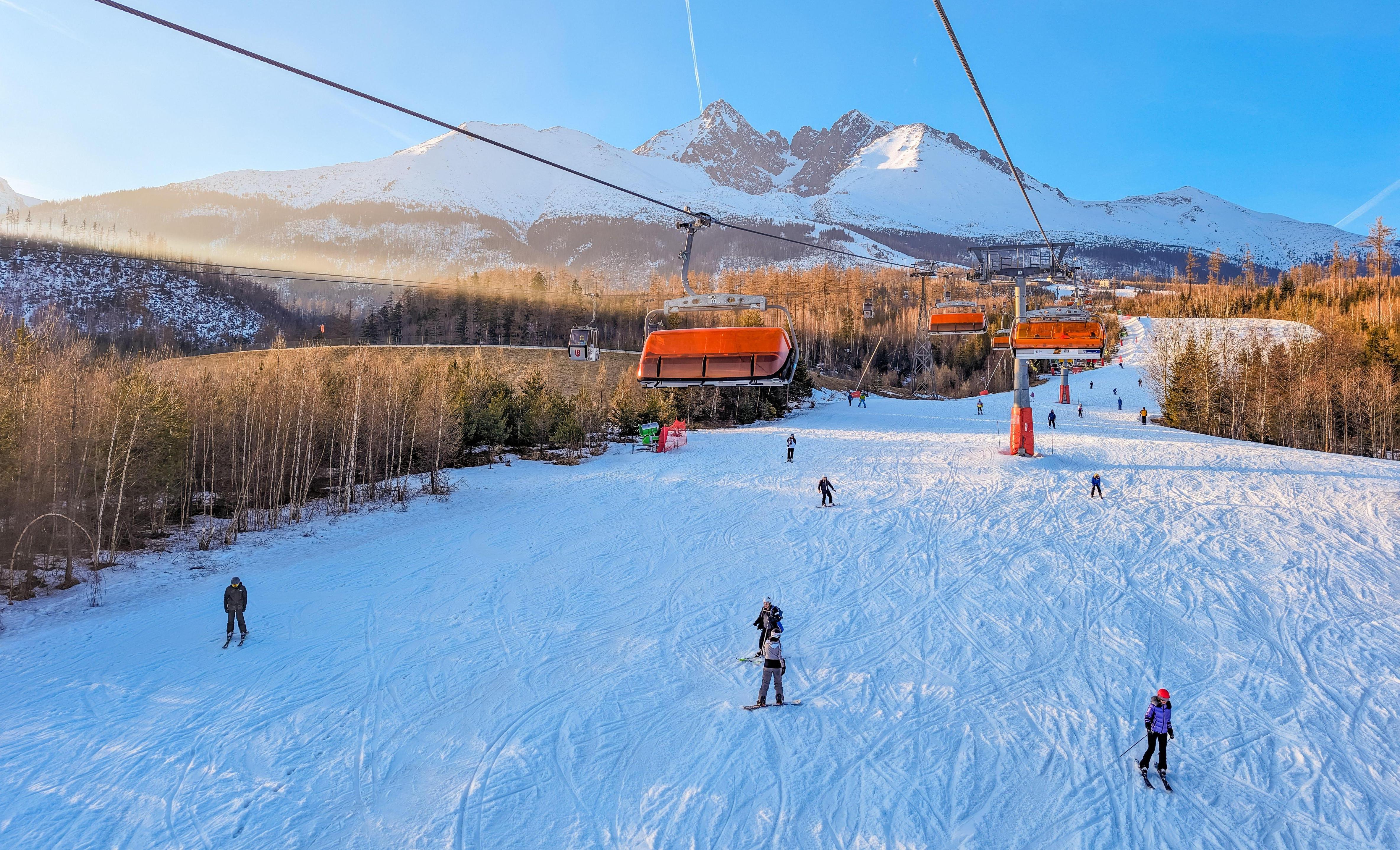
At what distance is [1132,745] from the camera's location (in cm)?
951

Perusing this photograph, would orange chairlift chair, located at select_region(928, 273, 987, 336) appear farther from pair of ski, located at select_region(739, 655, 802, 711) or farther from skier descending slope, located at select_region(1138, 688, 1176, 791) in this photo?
pair of ski, located at select_region(739, 655, 802, 711)

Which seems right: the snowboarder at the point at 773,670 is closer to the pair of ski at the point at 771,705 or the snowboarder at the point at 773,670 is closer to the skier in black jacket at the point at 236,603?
the pair of ski at the point at 771,705

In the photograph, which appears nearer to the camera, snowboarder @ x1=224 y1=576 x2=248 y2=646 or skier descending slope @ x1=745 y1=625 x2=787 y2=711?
skier descending slope @ x1=745 y1=625 x2=787 y2=711

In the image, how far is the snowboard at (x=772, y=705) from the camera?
33.2ft

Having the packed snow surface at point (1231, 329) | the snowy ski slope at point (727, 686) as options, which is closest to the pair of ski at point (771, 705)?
the snowy ski slope at point (727, 686)

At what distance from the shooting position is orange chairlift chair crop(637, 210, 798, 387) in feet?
39.0

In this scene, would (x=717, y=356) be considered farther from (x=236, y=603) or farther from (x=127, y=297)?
(x=127, y=297)

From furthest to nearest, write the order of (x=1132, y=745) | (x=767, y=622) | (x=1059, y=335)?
(x=1059, y=335) < (x=767, y=622) < (x=1132, y=745)

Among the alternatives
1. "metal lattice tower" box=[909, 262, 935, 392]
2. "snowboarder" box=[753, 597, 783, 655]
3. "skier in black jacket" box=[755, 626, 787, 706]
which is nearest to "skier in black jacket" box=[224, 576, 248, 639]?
"snowboarder" box=[753, 597, 783, 655]

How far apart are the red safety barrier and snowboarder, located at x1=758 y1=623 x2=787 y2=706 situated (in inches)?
1029

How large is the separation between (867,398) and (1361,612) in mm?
55491

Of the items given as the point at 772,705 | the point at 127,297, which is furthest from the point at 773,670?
the point at 127,297

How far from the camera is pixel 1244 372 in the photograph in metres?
45.4

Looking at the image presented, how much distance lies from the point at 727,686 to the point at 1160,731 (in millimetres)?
6767
